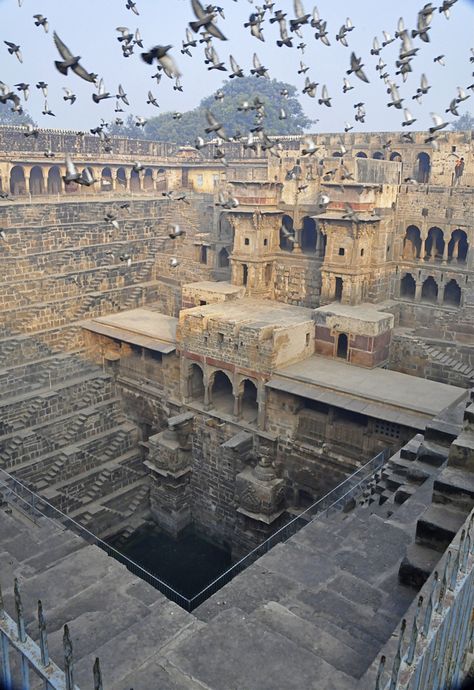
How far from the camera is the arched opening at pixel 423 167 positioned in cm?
3191

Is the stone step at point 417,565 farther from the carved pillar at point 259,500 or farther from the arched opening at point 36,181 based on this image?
the arched opening at point 36,181

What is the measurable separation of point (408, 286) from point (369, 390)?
28.0 ft

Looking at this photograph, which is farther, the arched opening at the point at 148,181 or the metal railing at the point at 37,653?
the arched opening at the point at 148,181

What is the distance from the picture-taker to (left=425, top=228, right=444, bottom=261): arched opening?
902 inches

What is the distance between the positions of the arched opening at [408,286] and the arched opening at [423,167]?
11.0 meters

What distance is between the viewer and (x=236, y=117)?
63.8m

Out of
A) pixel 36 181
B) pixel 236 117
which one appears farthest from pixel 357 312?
pixel 236 117

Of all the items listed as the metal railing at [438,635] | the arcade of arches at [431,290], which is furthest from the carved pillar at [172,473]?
the metal railing at [438,635]

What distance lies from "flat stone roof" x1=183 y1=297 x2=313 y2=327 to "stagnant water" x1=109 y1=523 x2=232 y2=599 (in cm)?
776

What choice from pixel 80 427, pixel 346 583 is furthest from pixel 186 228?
pixel 346 583

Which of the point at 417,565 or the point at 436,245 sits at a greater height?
the point at 436,245

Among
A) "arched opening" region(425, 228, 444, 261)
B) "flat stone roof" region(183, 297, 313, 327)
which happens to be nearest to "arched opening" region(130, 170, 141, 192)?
"flat stone roof" region(183, 297, 313, 327)

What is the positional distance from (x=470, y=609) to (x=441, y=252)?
66.8 ft

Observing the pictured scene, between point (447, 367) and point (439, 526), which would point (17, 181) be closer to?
point (447, 367)
